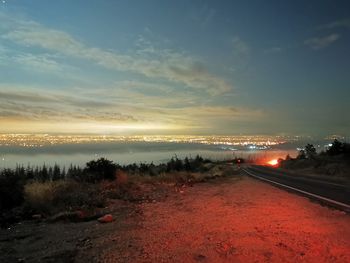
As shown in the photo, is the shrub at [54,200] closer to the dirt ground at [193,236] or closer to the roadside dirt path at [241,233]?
the dirt ground at [193,236]

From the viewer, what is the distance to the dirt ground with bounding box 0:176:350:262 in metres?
8.15

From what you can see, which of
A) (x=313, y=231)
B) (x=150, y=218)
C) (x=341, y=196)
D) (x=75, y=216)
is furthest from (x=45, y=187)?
(x=341, y=196)

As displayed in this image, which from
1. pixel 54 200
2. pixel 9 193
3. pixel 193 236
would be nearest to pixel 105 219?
pixel 193 236

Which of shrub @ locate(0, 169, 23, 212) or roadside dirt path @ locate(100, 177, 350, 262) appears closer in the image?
roadside dirt path @ locate(100, 177, 350, 262)

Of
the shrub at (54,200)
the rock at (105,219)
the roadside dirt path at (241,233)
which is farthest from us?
the shrub at (54,200)

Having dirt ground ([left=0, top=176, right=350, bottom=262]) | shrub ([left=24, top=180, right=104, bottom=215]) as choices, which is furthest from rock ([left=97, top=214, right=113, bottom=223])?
shrub ([left=24, top=180, right=104, bottom=215])

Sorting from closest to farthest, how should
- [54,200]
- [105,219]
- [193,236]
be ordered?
[193,236]
[105,219]
[54,200]

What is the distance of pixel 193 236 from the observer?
9734mm

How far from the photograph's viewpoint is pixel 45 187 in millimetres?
15984

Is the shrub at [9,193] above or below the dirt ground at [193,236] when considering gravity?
above

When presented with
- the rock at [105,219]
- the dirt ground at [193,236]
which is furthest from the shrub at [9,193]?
the rock at [105,219]

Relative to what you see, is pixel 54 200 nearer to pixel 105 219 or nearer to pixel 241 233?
pixel 105 219

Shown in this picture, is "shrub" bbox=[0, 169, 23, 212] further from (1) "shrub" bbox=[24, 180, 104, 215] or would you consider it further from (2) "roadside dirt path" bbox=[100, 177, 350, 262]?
(2) "roadside dirt path" bbox=[100, 177, 350, 262]

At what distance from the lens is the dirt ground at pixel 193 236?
321 inches
